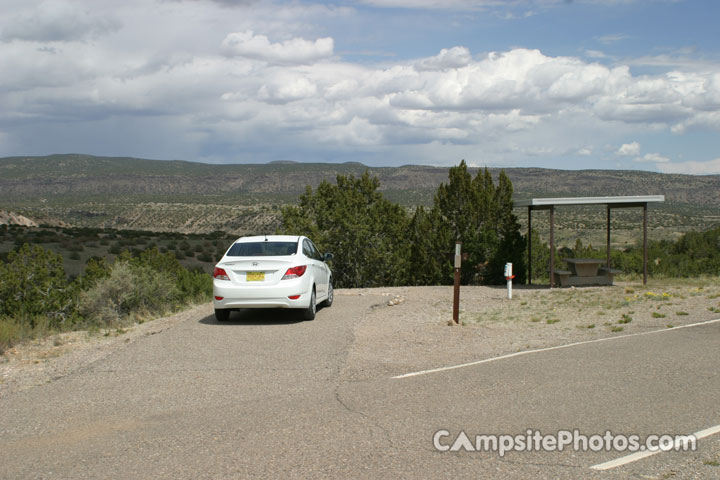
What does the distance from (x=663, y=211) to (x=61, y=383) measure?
93173mm

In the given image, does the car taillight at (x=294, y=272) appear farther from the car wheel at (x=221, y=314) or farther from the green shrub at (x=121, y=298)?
the green shrub at (x=121, y=298)

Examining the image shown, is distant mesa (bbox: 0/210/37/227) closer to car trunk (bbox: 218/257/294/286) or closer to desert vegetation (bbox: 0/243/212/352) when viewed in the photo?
desert vegetation (bbox: 0/243/212/352)

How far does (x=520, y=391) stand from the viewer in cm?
702

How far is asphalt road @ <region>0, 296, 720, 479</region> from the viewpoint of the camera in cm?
495

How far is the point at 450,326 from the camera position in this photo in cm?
1194

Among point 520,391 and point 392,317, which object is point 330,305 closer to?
point 392,317

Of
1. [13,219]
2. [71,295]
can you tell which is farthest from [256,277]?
[13,219]

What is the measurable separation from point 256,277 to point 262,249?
864 millimetres

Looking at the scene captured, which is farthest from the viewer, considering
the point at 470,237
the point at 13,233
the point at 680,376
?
the point at 13,233

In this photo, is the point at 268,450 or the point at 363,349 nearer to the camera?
the point at 268,450

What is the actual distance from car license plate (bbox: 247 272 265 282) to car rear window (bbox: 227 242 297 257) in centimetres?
58

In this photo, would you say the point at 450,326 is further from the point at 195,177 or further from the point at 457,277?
the point at 195,177

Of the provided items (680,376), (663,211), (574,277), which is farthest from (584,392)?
(663,211)

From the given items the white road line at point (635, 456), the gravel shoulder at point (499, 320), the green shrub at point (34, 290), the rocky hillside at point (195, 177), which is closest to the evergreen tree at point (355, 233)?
the gravel shoulder at point (499, 320)
